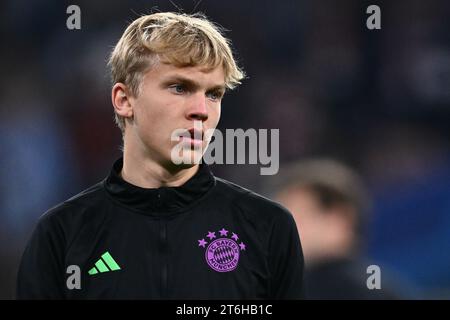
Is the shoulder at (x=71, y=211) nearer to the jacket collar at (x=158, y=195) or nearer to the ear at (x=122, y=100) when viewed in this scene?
the jacket collar at (x=158, y=195)

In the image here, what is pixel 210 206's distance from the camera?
7.61 feet

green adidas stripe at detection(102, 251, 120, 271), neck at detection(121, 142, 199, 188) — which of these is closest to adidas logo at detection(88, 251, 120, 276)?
green adidas stripe at detection(102, 251, 120, 271)

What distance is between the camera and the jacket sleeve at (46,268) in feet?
7.27

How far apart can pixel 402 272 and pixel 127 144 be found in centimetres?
239

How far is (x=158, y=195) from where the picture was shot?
226 centimetres

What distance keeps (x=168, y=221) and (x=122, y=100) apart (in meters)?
0.47

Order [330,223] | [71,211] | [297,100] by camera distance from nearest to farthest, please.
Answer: [71,211] < [330,223] < [297,100]

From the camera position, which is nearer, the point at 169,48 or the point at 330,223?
the point at 169,48

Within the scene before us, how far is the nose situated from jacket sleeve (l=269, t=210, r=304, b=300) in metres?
0.44

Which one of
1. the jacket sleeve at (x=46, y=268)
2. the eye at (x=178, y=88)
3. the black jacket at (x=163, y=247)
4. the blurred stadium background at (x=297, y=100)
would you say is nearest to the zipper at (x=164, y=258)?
the black jacket at (x=163, y=247)

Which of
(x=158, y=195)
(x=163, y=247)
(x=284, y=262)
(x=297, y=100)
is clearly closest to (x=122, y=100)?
(x=158, y=195)

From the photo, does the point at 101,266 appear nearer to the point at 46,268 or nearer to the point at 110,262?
the point at 110,262

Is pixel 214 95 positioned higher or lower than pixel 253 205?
higher
